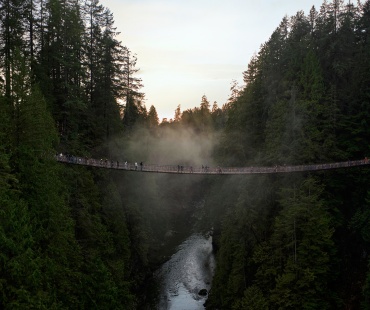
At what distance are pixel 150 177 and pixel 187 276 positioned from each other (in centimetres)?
1552

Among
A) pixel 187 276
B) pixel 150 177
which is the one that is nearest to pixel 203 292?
pixel 187 276

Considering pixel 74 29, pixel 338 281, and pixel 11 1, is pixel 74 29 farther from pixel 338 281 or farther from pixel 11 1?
pixel 338 281

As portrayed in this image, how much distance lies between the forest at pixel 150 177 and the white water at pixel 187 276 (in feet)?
6.49

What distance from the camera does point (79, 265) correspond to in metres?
23.6

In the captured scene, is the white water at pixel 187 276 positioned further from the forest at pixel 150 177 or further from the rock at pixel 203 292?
the forest at pixel 150 177

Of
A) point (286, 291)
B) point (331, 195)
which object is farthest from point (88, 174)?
point (331, 195)

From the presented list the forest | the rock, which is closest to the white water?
the rock

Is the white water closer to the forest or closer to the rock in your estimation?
the rock

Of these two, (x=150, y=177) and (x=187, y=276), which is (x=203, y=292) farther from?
(x=150, y=177)

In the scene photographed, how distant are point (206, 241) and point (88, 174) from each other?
2790cm

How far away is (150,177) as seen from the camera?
168ft

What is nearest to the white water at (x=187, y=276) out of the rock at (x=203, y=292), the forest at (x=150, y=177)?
the rock at (x=203, y=292)

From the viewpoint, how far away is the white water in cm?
3656

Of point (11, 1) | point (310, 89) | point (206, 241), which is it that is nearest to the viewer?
point (11, 1)
